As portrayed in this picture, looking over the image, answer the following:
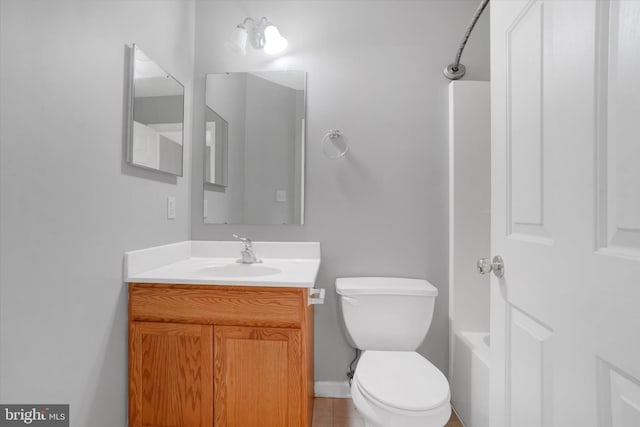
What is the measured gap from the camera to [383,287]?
5.15 feet

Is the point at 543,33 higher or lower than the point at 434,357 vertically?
higher

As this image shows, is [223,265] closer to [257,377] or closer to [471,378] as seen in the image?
[257,377]

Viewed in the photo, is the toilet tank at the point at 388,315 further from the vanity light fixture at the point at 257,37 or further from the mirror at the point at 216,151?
the vanity light fixture at the point at 257,37

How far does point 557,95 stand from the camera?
0.66 metres

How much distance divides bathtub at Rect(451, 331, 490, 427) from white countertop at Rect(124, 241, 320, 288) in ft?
2.75

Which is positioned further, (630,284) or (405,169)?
(405,169)

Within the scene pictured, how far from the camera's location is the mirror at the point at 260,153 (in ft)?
5.97

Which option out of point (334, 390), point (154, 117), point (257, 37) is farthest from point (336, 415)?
point (257, 37)

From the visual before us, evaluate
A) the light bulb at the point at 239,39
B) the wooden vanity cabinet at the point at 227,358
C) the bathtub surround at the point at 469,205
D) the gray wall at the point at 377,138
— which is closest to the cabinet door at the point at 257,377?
the wooden vanity cabinet at the point at 227,358

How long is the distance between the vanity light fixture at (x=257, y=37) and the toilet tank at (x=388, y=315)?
1.41 meters

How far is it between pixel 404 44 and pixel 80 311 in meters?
2.01

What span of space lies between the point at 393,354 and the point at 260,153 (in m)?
1.28

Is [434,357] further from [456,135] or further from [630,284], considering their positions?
[630,284]

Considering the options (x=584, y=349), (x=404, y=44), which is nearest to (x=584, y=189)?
(x=584, y=349)
